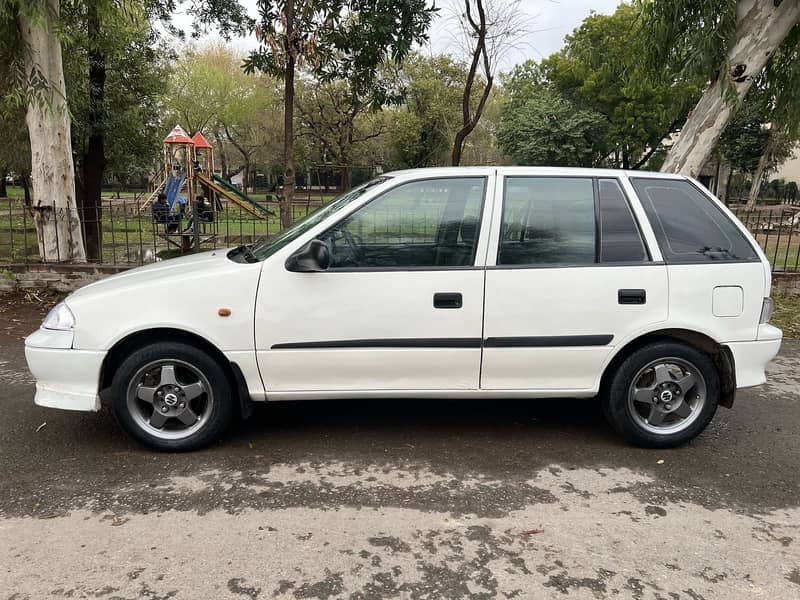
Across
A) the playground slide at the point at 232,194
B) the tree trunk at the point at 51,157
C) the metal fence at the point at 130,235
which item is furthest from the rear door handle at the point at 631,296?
the playground slide at the point at 232,194

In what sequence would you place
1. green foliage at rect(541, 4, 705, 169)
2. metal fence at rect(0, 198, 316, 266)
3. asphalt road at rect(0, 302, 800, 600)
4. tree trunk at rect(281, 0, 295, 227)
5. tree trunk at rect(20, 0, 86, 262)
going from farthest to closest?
green foliage at rect(541, 4, 705, 169) → metal fence at rect(0, 198, 316, 266) → tree trunk at rect(281, 0, 295, 227) → tree trunk at rect(20, 0, 86, 262) → asphalt road at rect(0, 302, 800, 600)

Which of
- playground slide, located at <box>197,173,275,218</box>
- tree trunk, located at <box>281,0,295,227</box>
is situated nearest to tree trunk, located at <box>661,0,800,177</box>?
tree trunk, located at <box>281,0,295,227</box>

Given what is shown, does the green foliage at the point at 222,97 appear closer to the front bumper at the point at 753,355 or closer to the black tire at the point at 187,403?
the black tire at the point at 187,403

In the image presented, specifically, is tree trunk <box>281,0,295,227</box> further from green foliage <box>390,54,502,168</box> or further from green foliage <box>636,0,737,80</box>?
green foliage <box>390,54,502,168</box>

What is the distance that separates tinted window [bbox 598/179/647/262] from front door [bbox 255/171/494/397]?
75 cm

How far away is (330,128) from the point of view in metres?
39.3

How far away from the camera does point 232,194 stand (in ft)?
85.4

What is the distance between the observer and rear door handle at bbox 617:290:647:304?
383 cm

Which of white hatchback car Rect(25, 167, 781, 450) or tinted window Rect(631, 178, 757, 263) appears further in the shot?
tinted window Rect(631, 178, 757, 263)

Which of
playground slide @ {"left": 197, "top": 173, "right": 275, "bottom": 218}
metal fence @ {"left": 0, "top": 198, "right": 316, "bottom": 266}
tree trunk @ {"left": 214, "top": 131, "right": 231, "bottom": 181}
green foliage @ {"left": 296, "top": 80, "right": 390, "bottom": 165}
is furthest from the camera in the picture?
tree trunk @ {"left": 214, "top": 131, "right": 231, "bottom": 181}

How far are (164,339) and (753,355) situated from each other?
12.2ft

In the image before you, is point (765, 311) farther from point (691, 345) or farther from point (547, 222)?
point (547, 222)

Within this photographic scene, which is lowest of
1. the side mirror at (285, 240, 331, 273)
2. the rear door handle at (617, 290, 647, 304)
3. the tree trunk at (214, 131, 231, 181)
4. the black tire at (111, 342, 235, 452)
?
the black tire at (111, 342, 235, 452)

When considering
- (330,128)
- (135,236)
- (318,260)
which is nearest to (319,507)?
(318,260)
